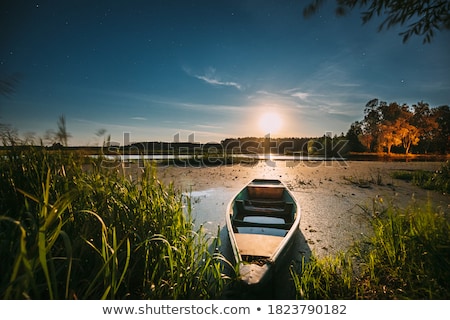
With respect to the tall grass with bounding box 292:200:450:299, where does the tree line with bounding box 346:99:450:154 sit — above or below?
above

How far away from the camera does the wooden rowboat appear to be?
4.55ft

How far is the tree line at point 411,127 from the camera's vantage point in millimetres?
4434

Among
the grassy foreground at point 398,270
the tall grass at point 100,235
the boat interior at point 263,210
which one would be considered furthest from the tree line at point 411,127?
the tall grass at point 100,235

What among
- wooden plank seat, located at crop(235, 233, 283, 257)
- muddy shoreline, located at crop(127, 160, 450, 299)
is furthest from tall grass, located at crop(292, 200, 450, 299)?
wooden plank seat, located at crop(235, 233, 283, 257)

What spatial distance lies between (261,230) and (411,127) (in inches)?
224

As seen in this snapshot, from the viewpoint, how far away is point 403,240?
1.75 meters

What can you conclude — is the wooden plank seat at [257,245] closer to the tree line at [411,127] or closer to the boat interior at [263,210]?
the boat interior at [263,210]

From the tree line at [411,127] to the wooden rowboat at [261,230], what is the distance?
2747 mm

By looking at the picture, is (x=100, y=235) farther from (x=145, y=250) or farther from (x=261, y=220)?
(x=261, y=220)

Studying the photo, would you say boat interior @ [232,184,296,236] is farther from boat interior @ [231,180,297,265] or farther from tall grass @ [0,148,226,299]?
tall grass @ [0,148,226,299]

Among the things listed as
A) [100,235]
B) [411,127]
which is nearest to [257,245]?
[100,235]

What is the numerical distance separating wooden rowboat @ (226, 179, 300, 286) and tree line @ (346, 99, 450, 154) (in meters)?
2.75
